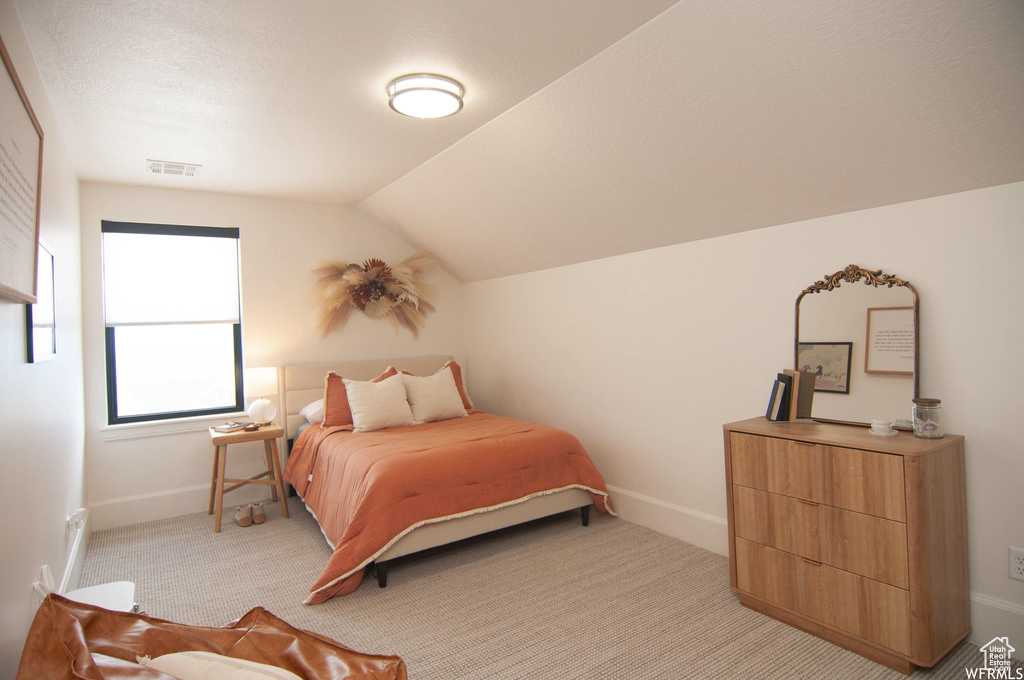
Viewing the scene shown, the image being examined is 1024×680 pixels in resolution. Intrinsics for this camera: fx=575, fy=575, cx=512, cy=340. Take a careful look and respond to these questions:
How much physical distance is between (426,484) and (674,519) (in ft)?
4.83

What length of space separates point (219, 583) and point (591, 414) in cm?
241

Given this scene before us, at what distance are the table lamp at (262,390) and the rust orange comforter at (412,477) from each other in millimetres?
367

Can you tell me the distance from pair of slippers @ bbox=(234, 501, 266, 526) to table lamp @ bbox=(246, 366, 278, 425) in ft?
1.92

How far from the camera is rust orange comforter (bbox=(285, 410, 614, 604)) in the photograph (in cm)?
281

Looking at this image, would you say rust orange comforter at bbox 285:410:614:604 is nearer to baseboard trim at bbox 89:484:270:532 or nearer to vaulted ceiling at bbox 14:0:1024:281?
baseboard trim at bbox 89:484:270:532

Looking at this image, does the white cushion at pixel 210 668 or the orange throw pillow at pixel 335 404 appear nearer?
the white cushion at pixel 210 668

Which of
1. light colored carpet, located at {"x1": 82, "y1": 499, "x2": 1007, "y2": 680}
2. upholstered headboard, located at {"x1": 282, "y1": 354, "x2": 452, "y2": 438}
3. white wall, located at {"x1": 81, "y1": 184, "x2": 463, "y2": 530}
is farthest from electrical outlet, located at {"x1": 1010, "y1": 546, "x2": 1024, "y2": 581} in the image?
white wall, located at {"x1": 81, "y1": 184, "x2": 463, "y2": 530}

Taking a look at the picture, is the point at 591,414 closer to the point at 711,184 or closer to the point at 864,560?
the point at 711,184

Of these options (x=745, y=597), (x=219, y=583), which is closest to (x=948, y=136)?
(x=745, y=597)

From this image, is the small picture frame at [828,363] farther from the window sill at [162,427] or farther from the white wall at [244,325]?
the window sill at [162,427]

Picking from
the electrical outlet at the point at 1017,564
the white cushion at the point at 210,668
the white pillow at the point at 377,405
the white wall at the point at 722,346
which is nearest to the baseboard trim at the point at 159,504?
the white pillow at the point at 377,405

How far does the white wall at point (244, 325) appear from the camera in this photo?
12.7 ft

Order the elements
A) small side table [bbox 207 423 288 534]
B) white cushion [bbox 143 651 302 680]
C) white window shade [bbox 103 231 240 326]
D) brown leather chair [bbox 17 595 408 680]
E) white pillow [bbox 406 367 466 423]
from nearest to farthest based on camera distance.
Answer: brown leather chair [bbox 17 595 408 680]
white cushion [bbox 143 651 302 680]
small side table [bbox 207 423 288 534]
white window shade [bbox 103 231 240 326]
white pillow [bbox 406 367 466 423]

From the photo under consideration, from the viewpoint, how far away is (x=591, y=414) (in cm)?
399
